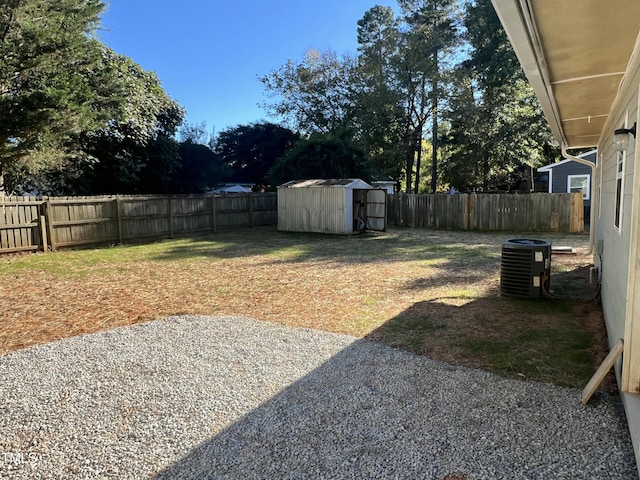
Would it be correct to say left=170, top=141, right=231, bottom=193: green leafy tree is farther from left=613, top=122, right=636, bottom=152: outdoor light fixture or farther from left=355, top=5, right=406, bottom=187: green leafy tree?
left=613, top=122, right=636, bottom=152: outdoor light fixture

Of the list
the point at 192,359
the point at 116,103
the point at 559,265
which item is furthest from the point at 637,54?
the point at 116,103

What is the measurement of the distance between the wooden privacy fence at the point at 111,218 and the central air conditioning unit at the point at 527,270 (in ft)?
35.4

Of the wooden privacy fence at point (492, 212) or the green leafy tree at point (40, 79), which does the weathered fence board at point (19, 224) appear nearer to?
the green leafy tree at point (40, 79)

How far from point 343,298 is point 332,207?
29.0 feet

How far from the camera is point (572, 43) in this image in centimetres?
288

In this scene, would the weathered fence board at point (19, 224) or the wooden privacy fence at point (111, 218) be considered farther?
the wooden privacy fence at point (111, 218)

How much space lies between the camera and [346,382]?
128 inches

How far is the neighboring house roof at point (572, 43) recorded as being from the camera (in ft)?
7.41

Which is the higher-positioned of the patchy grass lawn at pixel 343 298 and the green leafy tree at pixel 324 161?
the green leafy tree at pixel 324 161

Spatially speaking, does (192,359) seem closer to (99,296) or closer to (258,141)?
(99,296)

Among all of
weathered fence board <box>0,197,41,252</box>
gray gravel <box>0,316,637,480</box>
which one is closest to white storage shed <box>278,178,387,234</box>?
weathered fence board <box>0,197,41,252</box>

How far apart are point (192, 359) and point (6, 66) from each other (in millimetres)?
11920

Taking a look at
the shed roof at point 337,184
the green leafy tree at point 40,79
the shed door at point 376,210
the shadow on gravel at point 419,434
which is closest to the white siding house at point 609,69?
the shadow on gravel at point 419,434

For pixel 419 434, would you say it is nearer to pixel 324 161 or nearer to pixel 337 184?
pixel 337 184
